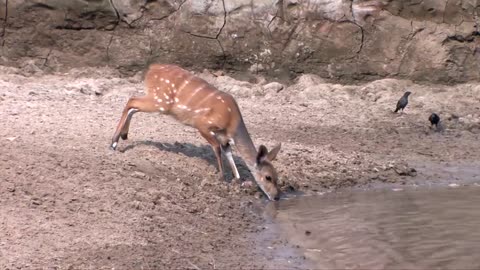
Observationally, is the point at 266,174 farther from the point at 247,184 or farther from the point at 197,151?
the point at 197,151

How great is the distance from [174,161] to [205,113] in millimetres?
541

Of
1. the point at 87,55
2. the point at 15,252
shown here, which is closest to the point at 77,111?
the point at 87,55

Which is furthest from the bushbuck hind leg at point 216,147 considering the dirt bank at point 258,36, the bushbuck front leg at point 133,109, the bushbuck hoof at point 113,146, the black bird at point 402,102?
the dirt bank at point 258,36

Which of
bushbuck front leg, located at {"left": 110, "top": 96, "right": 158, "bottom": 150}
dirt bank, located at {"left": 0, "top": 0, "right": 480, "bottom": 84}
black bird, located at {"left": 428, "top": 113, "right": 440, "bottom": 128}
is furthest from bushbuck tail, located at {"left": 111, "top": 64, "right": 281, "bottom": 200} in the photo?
dirt bank, located at {"left": 0, "top": 0, "right": 480, "bottom": 84}

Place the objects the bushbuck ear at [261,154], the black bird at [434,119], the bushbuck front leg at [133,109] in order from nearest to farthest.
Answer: the bushbuck ear at [261,154] → the bushbuck front leg at [133,109] → the black bird at [434,119]

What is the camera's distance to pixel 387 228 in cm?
809

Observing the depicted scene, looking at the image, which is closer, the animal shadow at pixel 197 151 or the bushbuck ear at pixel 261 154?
the bushbuck ear at pixel 261 154

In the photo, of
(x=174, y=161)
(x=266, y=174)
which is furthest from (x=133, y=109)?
(x=266, y=174)

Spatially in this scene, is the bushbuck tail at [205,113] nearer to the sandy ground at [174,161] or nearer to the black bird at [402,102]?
the sandy ground at [174,161]

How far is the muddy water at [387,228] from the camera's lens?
7215mm

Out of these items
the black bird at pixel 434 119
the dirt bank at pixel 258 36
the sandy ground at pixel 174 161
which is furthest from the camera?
the dirt bank at pixel 258 36

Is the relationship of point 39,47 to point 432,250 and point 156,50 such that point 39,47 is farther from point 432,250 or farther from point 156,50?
point 432,250

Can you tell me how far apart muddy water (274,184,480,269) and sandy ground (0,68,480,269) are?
306mm

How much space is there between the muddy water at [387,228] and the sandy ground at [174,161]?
306mm
